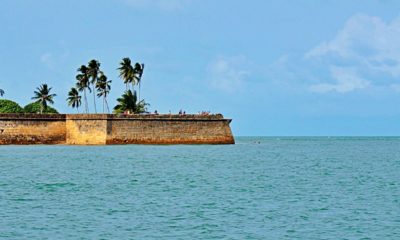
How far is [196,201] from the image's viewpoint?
24.3 meters

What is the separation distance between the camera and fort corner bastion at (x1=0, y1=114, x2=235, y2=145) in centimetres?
5834

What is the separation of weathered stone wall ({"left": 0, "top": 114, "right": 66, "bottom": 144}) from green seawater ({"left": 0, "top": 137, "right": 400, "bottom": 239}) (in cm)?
1676

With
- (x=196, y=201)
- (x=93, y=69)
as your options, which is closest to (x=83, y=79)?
(x=93, y=69)

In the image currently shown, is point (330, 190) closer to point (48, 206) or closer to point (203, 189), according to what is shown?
point (203, 189)

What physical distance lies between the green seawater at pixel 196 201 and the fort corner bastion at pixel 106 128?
16609 millimetres

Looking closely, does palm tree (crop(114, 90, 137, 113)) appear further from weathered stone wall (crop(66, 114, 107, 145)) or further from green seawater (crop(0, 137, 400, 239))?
green seawater (crop(0, 137, 400, 239))

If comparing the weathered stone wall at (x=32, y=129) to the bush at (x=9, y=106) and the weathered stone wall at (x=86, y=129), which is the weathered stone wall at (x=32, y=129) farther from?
the bush at (x=9, y=106)

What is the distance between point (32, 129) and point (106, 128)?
19.3 ft

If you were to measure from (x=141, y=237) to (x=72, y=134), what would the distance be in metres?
43.5

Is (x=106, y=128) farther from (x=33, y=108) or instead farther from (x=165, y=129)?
(x=33, y=108)

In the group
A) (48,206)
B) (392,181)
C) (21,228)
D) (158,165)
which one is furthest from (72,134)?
(21,228)

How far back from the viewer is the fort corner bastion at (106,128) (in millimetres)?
58344

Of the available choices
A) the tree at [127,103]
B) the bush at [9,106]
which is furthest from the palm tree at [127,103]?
the bush at [9,106]

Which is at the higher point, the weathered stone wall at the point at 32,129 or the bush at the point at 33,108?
the bush at the point at 33,108
